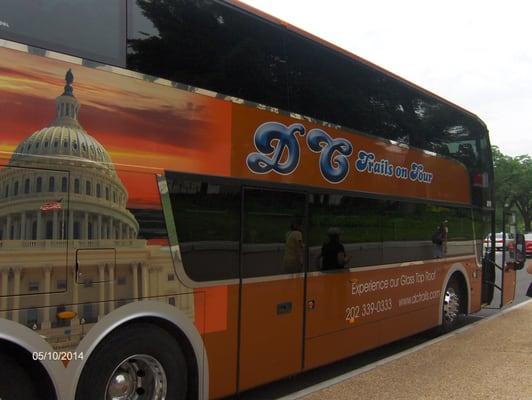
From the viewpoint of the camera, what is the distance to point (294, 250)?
5.48 metres

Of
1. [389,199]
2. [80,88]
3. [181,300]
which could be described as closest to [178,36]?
[80,88]

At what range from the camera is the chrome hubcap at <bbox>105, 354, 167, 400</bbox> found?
3955mm

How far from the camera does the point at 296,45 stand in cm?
556

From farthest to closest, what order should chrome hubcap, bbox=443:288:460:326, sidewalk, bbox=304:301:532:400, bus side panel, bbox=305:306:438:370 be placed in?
1. chrome hubcap, bbox=443:288:460:326
2. bus side panel, bbox=305:306:438:370
3. sidewalk, bbox=304:301:532:400

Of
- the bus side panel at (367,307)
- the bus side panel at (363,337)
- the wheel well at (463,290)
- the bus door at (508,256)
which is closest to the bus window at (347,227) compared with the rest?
the bus side panel at (367,307)

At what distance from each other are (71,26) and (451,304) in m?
7.34

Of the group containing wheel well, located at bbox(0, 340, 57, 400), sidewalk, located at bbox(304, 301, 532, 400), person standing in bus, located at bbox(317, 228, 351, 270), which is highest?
person standing in bus, located at bbox(317, 228, 351, 270)

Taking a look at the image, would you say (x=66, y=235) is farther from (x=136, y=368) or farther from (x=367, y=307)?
(x=367, y=307)

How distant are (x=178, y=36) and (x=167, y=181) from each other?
1.16m

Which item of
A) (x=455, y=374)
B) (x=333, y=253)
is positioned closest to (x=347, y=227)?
(x=333, y=253)

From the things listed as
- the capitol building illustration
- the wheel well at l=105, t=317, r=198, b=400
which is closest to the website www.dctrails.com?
the wheel well at l=105, t=317, r=198, b=400

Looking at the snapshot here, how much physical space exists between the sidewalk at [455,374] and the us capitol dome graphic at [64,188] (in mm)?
2776

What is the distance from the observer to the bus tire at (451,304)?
877cm

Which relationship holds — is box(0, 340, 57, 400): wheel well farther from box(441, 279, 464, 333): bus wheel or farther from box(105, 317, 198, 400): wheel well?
box(441, 279, 464, 333): bus wheel
